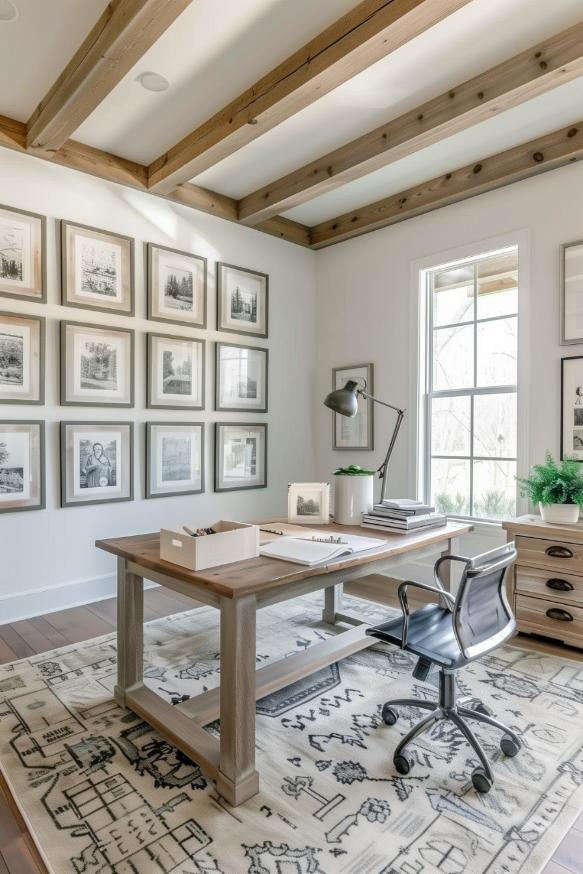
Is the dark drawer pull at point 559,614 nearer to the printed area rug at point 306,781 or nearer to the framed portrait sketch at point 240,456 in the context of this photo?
the printed area rug at point 306,781

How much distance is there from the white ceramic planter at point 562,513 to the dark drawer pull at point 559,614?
466 millimetres

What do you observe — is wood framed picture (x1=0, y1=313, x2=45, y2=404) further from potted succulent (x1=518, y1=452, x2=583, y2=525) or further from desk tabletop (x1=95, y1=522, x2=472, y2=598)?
potted succulent (x1=518, y1=452, x2=583, y2=525)

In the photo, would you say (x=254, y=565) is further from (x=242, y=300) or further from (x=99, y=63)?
(x=242, y=300)

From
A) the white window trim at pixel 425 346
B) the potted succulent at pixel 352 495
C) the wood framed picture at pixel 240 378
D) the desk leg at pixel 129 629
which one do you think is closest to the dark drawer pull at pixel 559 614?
the white window trim at pixel 425 346

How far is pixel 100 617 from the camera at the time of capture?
3.23 meters

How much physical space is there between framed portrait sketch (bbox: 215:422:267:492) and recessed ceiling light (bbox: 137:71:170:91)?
2197 millimetres

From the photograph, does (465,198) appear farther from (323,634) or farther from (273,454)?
(323,634)

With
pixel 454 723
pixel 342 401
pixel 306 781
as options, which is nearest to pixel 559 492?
pixel 342 401

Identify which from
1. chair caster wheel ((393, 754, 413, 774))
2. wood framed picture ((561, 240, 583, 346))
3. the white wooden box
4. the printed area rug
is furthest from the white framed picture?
wood framed picture ((561, 240, 583, 346))

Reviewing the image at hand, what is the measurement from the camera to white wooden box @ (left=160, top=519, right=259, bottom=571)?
172 cm

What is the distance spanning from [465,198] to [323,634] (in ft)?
10.1

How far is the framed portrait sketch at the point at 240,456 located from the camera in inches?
162

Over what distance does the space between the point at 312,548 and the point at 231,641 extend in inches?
18.8

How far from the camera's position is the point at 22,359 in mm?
3156
